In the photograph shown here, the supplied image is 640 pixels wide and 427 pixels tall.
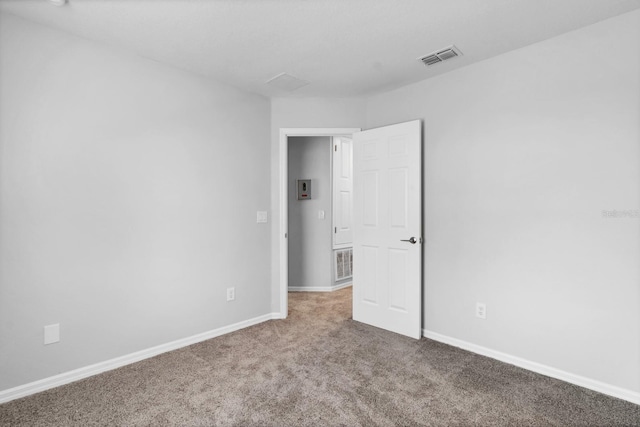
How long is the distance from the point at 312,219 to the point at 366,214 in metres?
1.56

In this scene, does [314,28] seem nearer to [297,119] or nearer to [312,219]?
[297,119]

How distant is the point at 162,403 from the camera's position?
213 cm

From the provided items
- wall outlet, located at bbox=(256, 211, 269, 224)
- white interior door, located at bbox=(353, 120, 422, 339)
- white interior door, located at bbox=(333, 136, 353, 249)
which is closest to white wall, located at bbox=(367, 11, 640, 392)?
white interior door, located at bbox=(353, 120, 422, 339)

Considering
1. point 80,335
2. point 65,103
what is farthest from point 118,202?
point 80,335

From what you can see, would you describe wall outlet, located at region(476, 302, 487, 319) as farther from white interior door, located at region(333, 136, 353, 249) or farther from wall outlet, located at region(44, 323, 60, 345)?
wall outlet, located at region(44, 323, 60, 345)

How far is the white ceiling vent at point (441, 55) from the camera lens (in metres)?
2.66

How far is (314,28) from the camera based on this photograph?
2352 millimetres

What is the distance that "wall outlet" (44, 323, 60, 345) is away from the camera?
2.31 meters

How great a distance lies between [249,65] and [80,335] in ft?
8.34

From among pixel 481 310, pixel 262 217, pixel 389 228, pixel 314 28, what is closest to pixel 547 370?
pixel 481 310

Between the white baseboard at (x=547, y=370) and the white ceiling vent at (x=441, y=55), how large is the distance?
2.47 meters

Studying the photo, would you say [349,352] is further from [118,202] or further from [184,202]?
[118,202]

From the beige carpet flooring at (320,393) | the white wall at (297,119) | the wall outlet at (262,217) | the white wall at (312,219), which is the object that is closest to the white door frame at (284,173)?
the white wall at (297,119)

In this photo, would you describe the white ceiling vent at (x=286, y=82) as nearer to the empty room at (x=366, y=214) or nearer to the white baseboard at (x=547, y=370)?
the empty room at (x=366, y=214)
